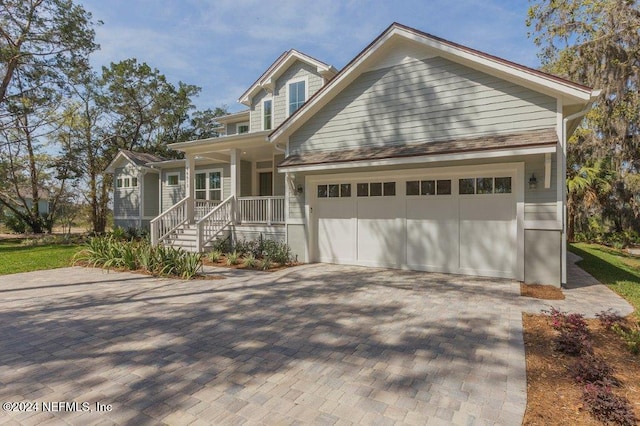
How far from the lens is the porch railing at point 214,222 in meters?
10.9

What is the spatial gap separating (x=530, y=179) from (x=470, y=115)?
6.67 feet

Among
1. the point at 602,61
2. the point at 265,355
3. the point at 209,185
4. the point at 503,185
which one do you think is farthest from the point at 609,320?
the point at 209,185

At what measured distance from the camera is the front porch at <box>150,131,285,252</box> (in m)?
11.1

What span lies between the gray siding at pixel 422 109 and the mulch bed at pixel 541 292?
350 centimetres

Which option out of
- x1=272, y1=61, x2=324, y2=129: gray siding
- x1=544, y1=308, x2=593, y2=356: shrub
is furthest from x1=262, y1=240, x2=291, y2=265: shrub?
x1=544, y1=308, x2=593, y2=356: shrub

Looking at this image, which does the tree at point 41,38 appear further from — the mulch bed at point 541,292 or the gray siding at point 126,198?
the mulch bed at point 541,292

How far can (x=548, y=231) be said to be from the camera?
23.2 ft

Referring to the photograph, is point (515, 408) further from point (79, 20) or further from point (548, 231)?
point (79, 20)

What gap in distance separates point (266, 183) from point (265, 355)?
11.8 m

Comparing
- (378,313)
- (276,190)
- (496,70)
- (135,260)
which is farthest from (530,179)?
(135,260)

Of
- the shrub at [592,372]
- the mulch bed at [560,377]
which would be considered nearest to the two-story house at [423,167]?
the mulch bed at [560,377]

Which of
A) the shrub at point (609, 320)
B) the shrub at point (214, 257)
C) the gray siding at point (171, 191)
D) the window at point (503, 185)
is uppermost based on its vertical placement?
the gray siding at point (171, 191)

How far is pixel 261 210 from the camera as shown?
453 inches

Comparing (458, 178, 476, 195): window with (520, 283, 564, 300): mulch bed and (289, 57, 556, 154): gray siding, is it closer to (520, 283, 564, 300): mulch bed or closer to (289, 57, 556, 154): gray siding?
(289, 57, 556, 154): gray siding
